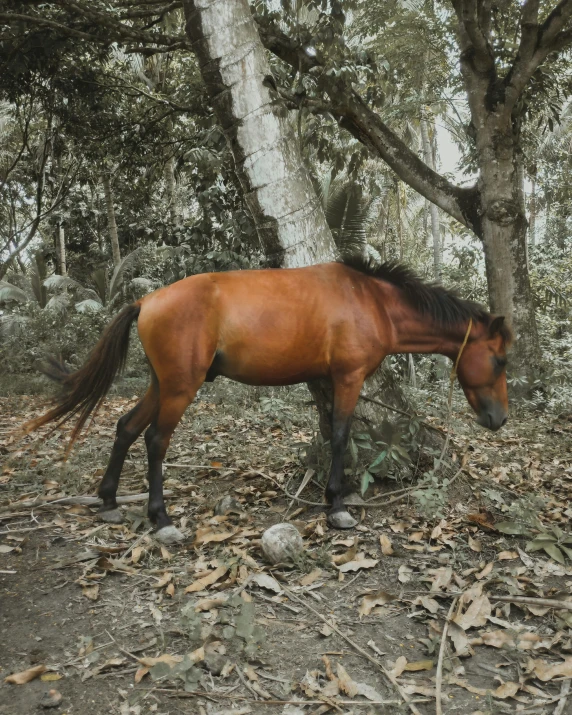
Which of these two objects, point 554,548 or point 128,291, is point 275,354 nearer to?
point 554,548

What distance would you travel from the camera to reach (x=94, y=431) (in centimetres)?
709

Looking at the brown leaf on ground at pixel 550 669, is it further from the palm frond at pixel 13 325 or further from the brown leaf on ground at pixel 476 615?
the palm frond at pixel 13 325

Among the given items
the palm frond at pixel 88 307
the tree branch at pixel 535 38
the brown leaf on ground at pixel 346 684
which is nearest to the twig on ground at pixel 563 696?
the brown leaf on ground at pixel 346 684

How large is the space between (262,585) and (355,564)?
60 cm

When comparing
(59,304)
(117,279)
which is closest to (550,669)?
(117,279)

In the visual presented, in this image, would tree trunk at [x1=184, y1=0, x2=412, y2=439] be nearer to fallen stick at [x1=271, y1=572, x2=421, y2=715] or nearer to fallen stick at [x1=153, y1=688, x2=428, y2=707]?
fallen stick at [x1=271, y1=572, x2=421, y2=715]

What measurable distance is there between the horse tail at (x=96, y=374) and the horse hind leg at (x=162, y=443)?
17.2 inches

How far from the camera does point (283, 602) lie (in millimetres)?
3180

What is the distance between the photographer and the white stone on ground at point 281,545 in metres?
3.51

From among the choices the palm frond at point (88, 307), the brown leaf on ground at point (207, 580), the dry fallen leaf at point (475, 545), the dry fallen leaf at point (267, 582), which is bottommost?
the dry fallen leaf at point (475, 545)

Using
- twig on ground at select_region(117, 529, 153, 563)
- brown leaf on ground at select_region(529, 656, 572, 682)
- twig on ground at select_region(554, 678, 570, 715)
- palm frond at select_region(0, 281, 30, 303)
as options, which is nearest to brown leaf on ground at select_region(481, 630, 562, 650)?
brown leaf on ground at select_region(529, 656, 572, 682)

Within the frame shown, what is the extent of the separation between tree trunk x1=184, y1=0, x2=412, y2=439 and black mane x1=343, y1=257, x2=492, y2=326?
43cm

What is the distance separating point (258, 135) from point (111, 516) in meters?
2.92

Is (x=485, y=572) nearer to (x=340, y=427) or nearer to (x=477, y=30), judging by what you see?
(x=340, y=427)
